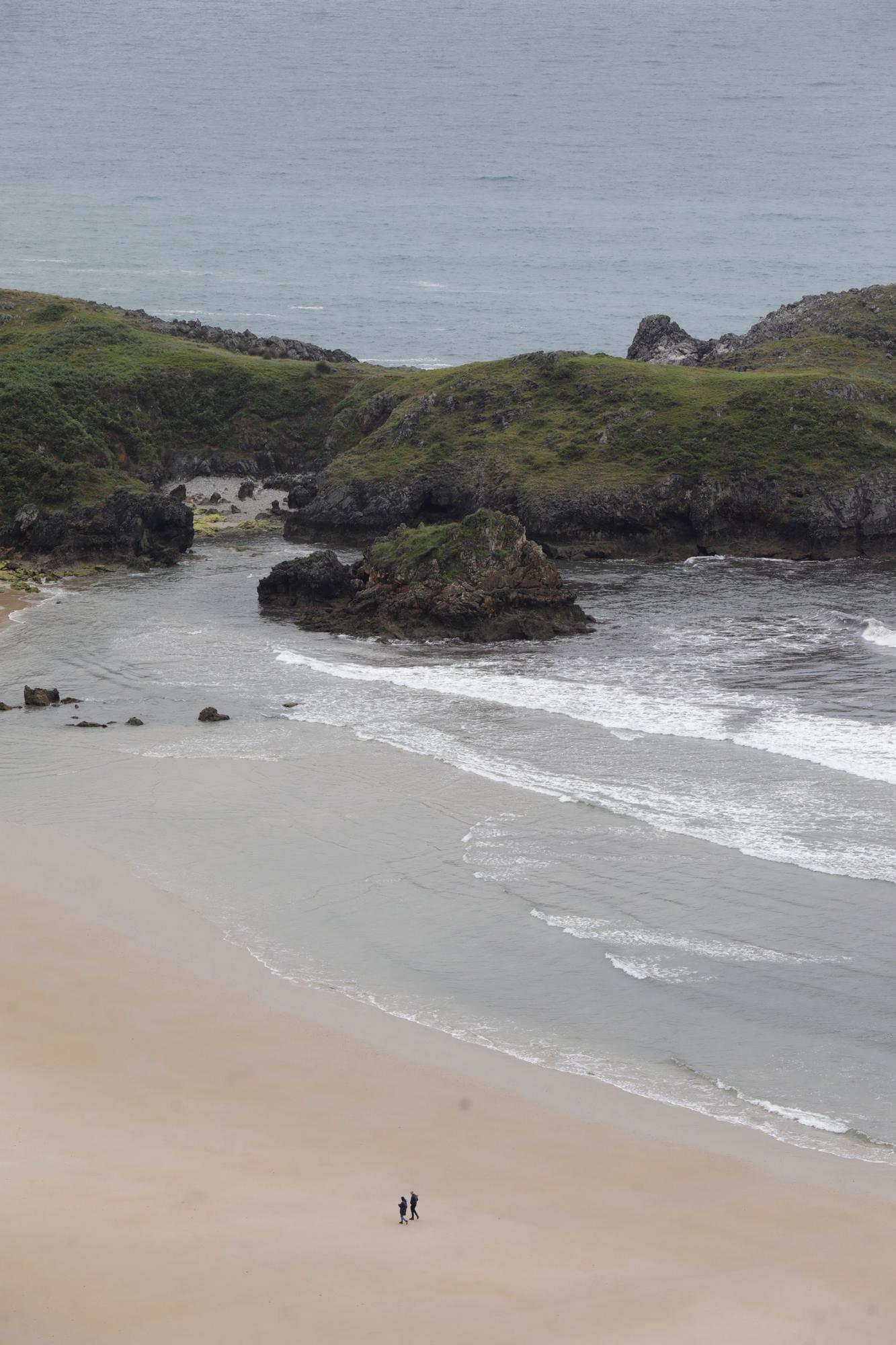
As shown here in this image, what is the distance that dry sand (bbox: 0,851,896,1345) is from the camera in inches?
529

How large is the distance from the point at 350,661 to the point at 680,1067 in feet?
85.9

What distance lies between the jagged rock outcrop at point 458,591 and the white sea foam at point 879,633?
29.7 feet

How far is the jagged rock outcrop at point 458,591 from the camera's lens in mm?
47125

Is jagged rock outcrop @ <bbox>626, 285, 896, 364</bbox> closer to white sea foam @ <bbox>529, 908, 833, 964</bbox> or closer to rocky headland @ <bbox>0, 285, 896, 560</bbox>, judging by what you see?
rocky headland @ <bbox>0, 285, 896, 560</bbox>

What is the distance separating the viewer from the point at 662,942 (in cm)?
2323

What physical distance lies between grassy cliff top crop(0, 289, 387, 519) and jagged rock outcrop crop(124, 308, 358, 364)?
7.17 feet

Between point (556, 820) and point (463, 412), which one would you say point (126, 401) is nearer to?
point (463, 412)

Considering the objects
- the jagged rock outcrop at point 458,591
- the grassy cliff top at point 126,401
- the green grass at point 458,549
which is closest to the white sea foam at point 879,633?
the jagged rock outcrop at point 458,591

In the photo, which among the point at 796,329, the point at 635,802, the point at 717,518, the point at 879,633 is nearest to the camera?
the point at 635,802

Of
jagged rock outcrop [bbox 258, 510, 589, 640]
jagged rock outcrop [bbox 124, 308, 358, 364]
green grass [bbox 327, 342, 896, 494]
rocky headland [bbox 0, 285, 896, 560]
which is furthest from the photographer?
jagged rock outcrop [bbox 124, 308, 358, 364]

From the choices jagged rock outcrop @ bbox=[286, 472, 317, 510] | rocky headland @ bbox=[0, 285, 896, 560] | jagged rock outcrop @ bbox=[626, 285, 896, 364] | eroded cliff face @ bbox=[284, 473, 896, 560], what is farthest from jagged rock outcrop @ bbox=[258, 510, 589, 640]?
jagged rock outcrop @ bbox=[626, 285, 896, 364]

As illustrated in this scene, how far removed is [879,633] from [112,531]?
1239 inches

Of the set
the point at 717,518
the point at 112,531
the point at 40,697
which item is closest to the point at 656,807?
the point at 40,697

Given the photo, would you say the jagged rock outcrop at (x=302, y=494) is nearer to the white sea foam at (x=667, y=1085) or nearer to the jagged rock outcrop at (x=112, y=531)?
the jagged rock outcrop at (x=112, y=531)
